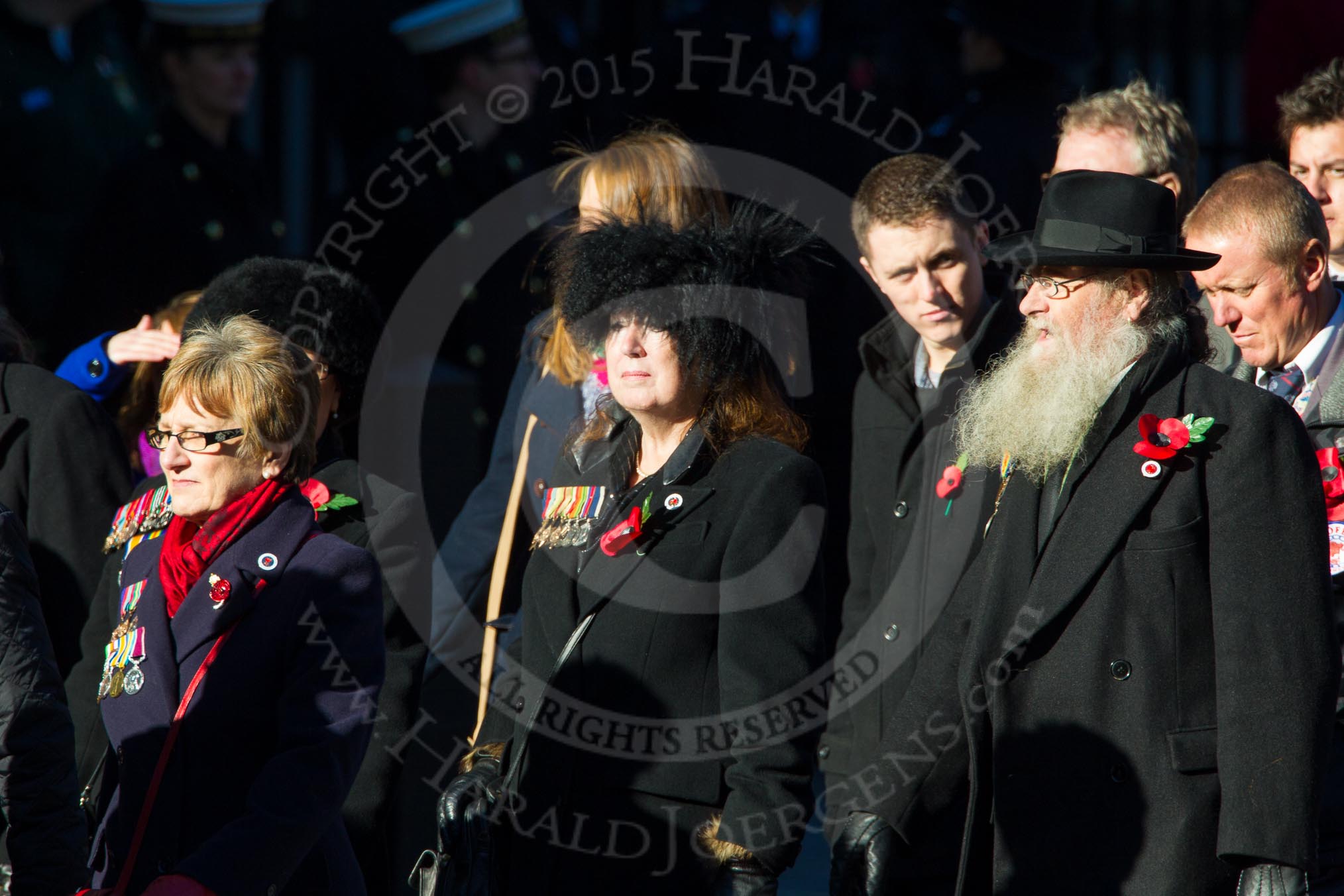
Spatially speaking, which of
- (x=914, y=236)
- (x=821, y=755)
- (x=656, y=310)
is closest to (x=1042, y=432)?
(x=656, y=310)

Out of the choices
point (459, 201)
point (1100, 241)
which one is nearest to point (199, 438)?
point (1100, 241)

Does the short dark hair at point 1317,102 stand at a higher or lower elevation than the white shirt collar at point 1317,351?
higher

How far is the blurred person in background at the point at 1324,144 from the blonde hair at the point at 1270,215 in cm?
64

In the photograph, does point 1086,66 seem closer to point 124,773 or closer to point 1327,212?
point 1327,212

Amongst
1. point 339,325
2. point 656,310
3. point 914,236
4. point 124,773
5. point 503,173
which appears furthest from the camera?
point 503,173

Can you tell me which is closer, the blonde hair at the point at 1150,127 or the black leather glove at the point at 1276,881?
the black leather glove at the point at 1276,881

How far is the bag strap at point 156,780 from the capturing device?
109 inches

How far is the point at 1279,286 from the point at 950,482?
84 cm

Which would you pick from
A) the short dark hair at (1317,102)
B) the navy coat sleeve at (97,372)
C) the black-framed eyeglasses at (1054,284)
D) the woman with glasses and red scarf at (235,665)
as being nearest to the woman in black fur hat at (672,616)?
the woman with glasses and red scarf at (235,665)

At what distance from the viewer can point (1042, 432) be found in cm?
305

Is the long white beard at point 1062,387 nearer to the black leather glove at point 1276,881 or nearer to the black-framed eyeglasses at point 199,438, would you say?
the black leather glove at point 1276,881

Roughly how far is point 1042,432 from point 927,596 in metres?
0.92

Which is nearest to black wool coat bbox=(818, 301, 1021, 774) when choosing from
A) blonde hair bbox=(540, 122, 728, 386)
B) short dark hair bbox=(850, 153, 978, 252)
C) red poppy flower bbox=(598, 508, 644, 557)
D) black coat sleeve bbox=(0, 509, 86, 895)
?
short dark hair bbox=(850, 153, 978, 252)

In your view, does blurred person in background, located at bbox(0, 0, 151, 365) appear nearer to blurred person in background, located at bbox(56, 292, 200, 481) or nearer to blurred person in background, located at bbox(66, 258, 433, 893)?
blurred person in background, located at bbox(56, 292, 200, 481)
